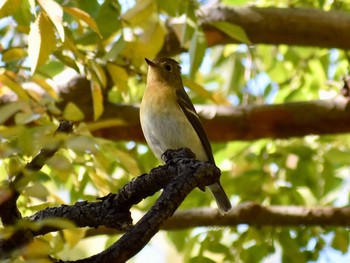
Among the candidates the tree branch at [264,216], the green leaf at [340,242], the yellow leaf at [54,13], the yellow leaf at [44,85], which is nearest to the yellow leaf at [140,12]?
the yellow leaf at [44,85]

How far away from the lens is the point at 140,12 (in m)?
4.25

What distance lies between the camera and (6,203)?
2.51 metres

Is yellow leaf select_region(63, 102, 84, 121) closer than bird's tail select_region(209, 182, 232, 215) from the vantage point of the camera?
Yes

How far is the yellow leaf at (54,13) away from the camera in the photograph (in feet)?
9.91

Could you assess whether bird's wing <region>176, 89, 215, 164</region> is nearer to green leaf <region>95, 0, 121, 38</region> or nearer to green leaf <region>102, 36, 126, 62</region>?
green leaf <region>95, 0, 121, 38</region>

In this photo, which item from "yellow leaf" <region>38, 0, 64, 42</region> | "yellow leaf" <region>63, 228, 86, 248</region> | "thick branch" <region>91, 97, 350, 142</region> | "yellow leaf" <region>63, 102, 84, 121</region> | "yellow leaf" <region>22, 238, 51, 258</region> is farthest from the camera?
"thick branch" <region>91, 97, 350, 142</region>

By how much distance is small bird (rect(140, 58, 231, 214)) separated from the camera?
4930 mm

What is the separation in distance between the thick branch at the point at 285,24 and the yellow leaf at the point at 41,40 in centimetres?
224

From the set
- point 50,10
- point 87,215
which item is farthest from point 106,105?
point 87,215

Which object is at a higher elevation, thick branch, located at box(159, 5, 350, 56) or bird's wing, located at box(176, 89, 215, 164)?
thick branch, located at box(159, 5, 350, 56)

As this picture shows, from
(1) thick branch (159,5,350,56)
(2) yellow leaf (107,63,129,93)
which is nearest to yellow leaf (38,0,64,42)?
(2) yellow leaf (107,63,129,93)

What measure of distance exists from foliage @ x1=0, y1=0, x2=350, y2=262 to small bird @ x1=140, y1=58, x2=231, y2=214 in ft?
0.62

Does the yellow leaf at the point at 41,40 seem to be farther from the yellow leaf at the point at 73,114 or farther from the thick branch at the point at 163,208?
the thick branch at the point at 163,208

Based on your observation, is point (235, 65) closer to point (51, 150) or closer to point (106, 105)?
point (106, 105)
